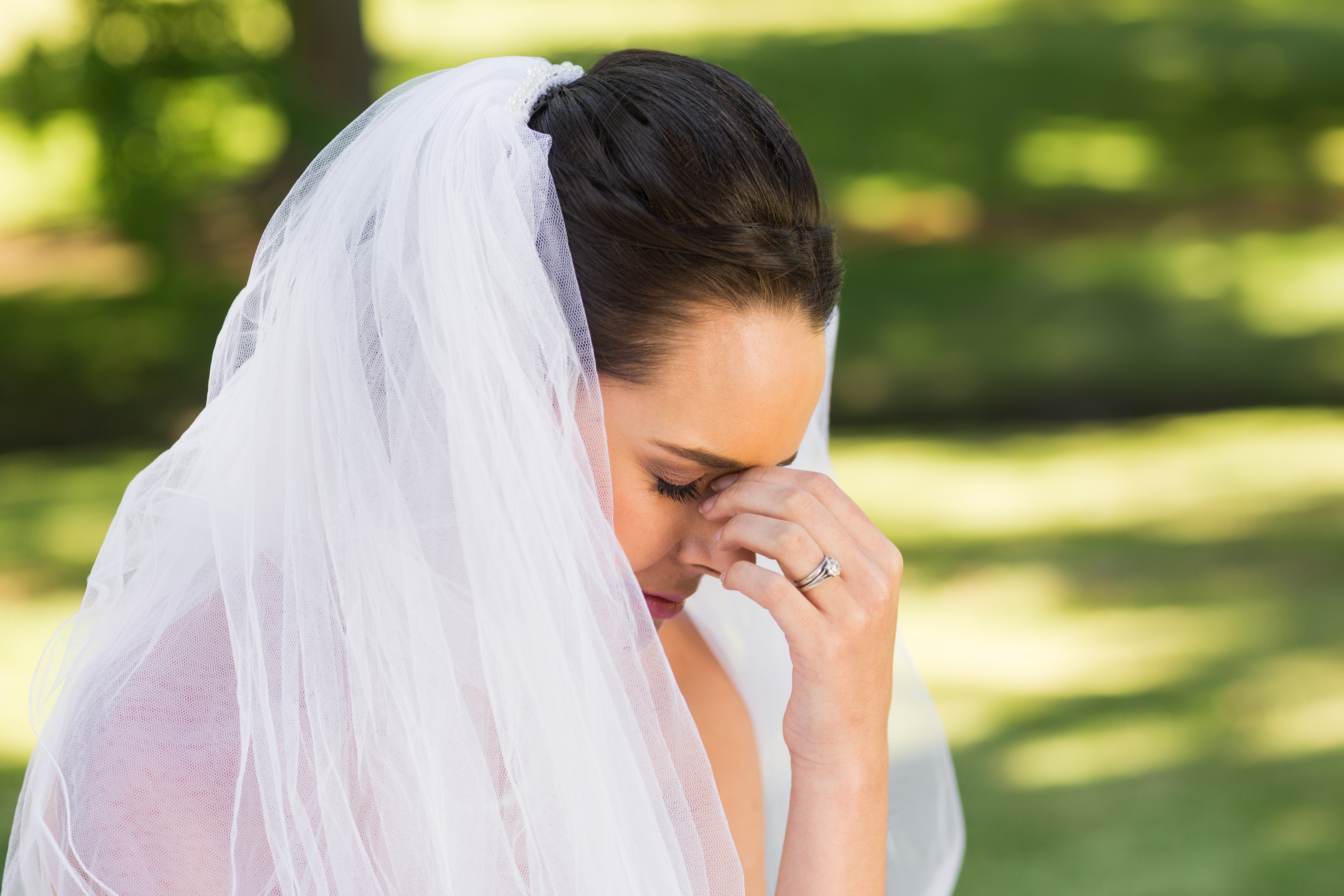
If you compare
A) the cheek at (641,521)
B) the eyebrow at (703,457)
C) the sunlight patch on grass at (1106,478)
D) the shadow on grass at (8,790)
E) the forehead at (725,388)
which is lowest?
the sunlight patch on grass at (1106,478)

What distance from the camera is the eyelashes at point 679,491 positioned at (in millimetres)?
1712

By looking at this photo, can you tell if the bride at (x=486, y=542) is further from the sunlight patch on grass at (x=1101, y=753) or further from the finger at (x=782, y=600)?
the sunlight patch on grass at (x=1101, y=753)

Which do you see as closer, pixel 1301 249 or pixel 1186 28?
pixel 1301 249

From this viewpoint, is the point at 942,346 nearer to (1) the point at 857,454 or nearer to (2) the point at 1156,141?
(1) the point at 857,454

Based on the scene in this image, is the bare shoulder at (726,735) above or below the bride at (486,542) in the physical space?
below

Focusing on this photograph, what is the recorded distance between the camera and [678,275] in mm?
1617

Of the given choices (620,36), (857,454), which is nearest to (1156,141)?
(620,36)

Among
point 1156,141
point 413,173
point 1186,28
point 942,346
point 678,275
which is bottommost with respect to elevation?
point 942,346

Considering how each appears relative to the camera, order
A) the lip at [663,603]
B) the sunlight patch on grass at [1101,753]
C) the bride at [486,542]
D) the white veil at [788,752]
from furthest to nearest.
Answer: the sunlight patch on grass at [1101,753] → the white veil at [788,752] → the lip at [663,603] → the bride at [486,542]

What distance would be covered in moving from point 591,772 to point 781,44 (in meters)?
15.2

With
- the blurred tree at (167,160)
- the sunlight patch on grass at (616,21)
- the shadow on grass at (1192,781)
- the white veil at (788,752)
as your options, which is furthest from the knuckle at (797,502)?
→ the sunlight patch on grass at (616,21)

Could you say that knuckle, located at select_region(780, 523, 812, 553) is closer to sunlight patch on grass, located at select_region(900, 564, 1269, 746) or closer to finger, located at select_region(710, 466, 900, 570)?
finger, located at select_region(710, 466, 900, 570)

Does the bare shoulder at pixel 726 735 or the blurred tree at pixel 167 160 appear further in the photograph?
the blurred tree at pixel 167 160

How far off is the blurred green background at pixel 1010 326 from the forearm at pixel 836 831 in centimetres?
204
